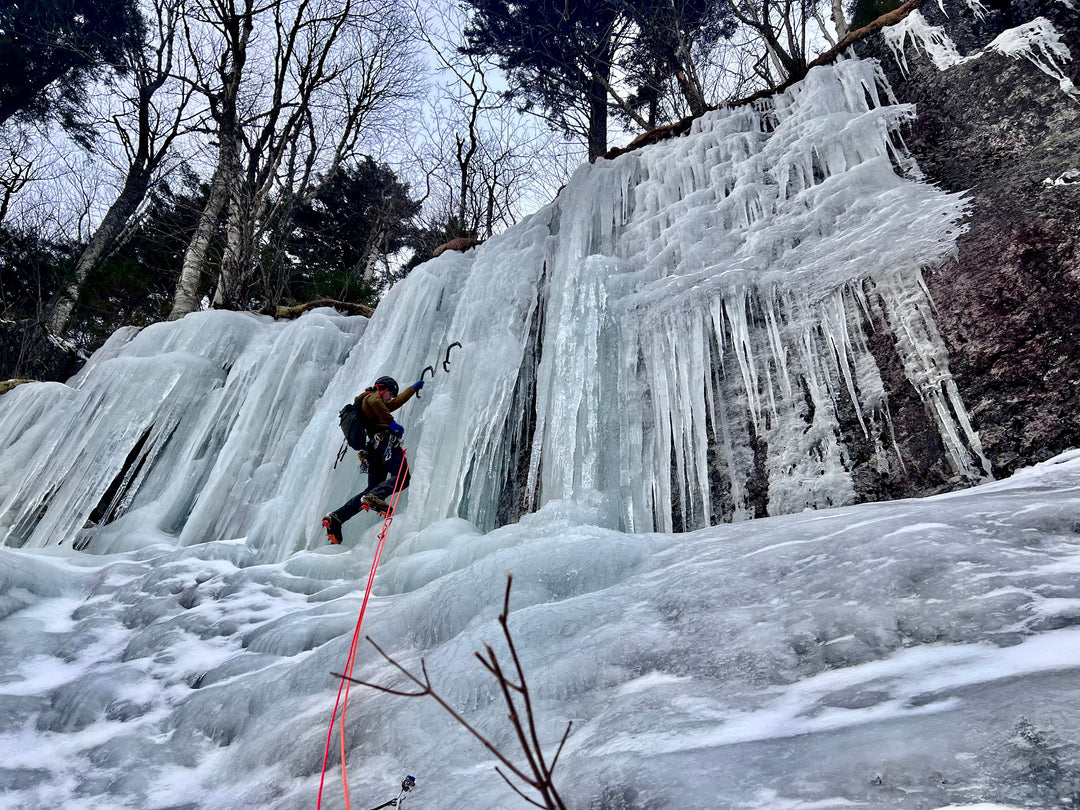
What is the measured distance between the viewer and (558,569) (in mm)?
2854

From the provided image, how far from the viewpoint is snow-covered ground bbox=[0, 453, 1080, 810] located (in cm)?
124

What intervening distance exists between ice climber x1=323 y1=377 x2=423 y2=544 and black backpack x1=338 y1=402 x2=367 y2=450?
0.06 ft

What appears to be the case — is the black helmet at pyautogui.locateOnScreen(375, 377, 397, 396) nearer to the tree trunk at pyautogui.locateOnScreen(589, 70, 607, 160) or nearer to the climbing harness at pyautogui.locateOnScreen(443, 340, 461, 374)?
the climbing harness at pyautogui.locateOnScreen(443, 340, 461, 374)

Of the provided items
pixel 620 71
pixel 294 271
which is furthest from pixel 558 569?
pixel 294 271

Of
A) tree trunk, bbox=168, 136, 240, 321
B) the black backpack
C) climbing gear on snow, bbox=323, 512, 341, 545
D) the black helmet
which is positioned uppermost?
tree trunk, bbox=168, 136, 240, 321

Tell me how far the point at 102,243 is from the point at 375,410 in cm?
1105

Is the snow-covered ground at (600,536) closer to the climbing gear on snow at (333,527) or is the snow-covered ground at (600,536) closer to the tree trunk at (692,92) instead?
the climbing gear on snow at (333,527)

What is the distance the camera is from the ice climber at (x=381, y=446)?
15.6ft

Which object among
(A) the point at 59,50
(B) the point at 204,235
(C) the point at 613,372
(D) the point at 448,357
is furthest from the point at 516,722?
(A) the point at 59,50

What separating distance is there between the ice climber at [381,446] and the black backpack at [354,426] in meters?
0.02

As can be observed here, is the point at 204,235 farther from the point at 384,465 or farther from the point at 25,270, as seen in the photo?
the point at 384,465

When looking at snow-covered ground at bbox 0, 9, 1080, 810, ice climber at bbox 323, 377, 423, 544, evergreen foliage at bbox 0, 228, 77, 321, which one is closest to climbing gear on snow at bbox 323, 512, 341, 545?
ice climber at bbox 323, 377, 423, 544

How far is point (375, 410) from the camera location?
15.8 feet

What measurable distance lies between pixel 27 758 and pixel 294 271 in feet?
39.2
